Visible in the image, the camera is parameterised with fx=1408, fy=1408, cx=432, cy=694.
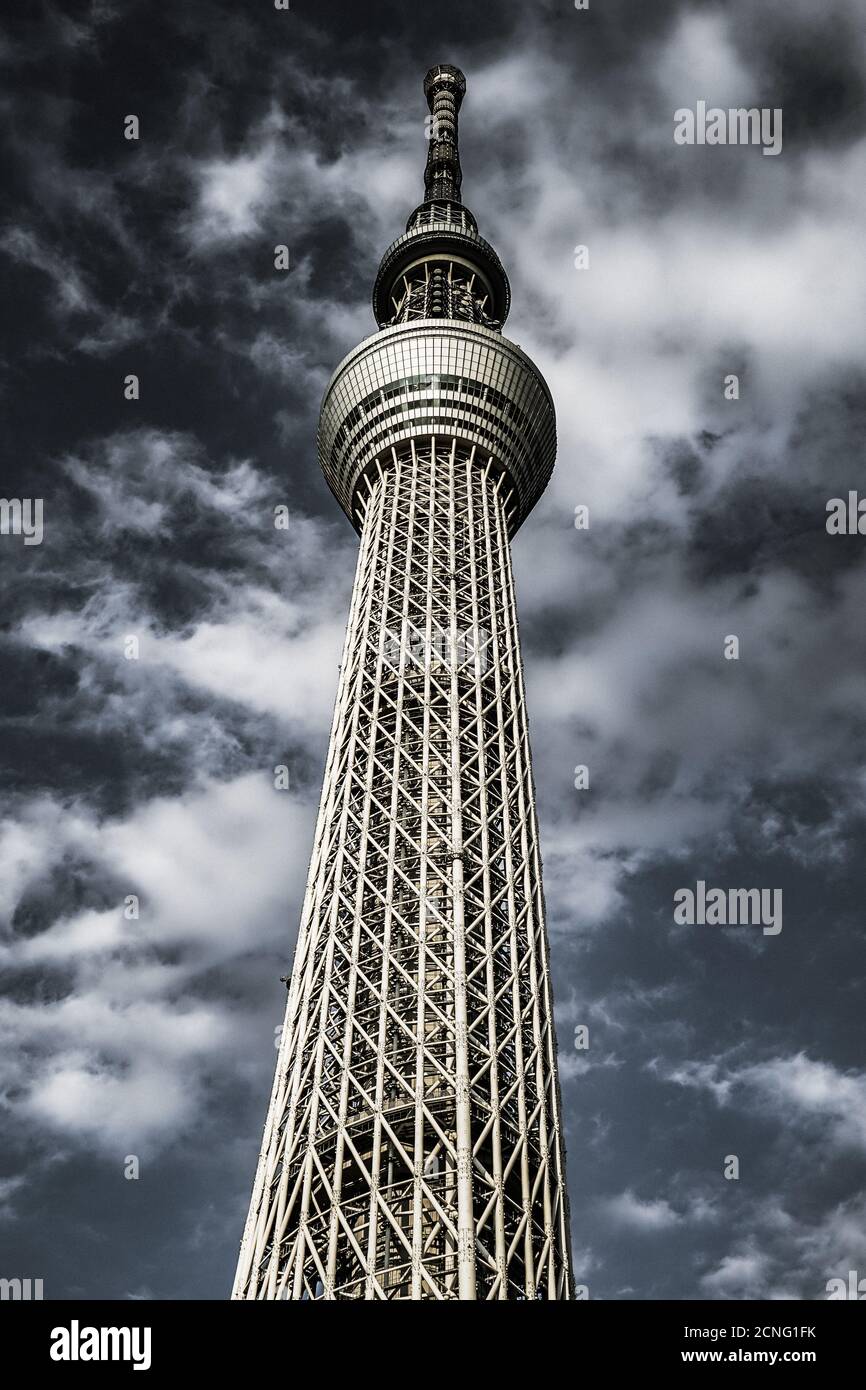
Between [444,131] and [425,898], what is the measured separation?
219 ft

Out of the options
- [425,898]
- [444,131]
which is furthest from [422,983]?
[444,131]

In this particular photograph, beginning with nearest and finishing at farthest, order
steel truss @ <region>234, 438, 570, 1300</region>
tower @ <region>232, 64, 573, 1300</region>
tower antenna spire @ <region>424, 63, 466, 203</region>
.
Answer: steel truss @ <region>234, 438, 570, 1300</region> < tower @ <region>232, 64, 573, 1300</region> < tower antenna spire @ <region>424, 63, 466, 203</region>

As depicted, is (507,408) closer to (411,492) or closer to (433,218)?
(411,492)

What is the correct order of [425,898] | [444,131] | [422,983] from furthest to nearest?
[444,131], [425,898], [422,983]

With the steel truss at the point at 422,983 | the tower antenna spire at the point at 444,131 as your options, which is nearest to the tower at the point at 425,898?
the steel truss at the point at 422,983

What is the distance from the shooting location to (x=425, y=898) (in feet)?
191

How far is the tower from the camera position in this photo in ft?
160

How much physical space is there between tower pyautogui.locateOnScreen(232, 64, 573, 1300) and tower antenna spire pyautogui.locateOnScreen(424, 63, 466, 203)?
581 inches

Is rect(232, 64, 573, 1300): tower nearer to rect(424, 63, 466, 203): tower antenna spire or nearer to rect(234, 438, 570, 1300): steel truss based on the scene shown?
rect(234, 438, 570, 1300): steel truss

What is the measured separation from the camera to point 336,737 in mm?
67625

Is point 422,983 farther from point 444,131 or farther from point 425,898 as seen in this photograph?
point 444,131

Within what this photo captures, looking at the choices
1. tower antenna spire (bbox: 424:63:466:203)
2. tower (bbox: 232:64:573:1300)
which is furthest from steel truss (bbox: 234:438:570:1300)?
tower antenna spire (bbox: 424:63:466:203)

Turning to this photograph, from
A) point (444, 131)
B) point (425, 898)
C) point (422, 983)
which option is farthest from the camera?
point (444, 131)
